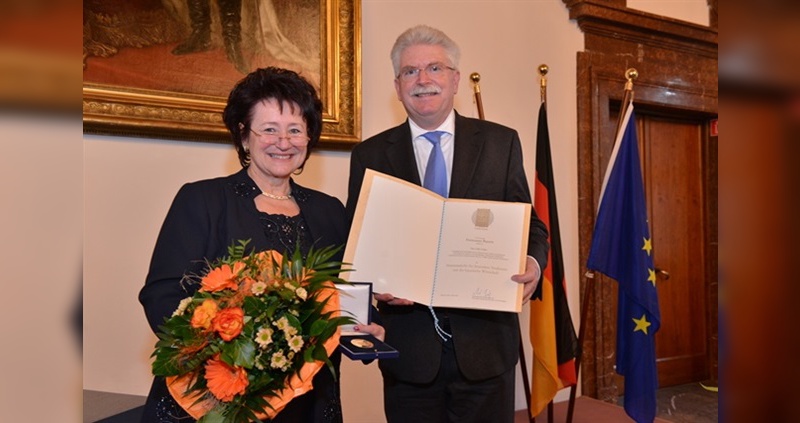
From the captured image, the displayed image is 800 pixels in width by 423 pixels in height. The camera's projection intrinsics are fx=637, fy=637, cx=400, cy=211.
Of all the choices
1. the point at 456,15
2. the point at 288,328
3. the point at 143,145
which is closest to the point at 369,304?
the point at 288,328

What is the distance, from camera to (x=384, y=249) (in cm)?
203

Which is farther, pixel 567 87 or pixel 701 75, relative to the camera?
pixel 701 75

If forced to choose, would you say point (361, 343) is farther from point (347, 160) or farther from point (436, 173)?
point (347, 160)

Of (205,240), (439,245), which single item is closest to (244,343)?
(205,240)

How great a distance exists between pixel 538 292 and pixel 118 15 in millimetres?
2249

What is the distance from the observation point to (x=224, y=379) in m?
1.31

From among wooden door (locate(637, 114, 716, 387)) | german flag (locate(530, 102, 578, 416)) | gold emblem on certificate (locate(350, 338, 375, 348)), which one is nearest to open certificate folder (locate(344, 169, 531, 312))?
gold emblem on certificate (locate(350, 338, 375, 348))

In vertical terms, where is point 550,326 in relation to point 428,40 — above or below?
below

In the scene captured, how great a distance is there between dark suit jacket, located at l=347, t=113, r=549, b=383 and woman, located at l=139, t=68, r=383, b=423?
32 centimetres

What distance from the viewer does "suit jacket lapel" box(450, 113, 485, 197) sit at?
2185 mm

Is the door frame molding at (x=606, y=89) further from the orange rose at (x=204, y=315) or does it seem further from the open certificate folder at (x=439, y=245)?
the orange rose at (x=204, y=315)

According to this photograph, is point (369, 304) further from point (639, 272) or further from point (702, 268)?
point (702, 268)

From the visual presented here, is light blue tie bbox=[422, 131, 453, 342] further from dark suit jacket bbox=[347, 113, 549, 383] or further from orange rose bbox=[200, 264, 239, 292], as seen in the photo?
orange rose bbox=[200, 264, 239, 292]

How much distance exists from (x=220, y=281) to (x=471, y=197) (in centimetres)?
106
